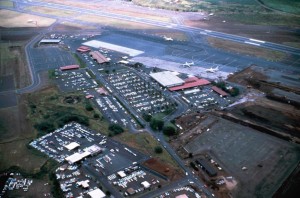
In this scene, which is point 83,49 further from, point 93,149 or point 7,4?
point 7,4

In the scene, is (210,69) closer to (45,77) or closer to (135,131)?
(135,131)

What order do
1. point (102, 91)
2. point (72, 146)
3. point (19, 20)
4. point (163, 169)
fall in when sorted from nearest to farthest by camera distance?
point (163, 169)
point (72, 146)
point (102, 91)
point (19, 20)

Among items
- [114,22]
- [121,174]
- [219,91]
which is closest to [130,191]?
[121,174]

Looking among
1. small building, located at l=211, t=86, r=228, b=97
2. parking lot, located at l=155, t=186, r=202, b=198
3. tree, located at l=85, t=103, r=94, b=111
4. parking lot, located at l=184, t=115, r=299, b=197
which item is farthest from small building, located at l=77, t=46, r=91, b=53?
parking lot, located at l=155, t=186, r=202, b=198

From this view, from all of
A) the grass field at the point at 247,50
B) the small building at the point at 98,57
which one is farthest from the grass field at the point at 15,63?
the grass field at the point at 247,50

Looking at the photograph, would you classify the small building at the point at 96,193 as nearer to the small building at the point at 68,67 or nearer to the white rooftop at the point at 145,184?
the white rooftop at the point at 145,184

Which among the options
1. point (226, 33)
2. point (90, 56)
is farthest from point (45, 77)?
point (226, 33)

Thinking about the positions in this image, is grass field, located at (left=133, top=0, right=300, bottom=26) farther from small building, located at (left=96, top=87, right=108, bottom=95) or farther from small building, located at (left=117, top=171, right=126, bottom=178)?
small building, located at (left=117, top=171, right=126, bottom=178)
